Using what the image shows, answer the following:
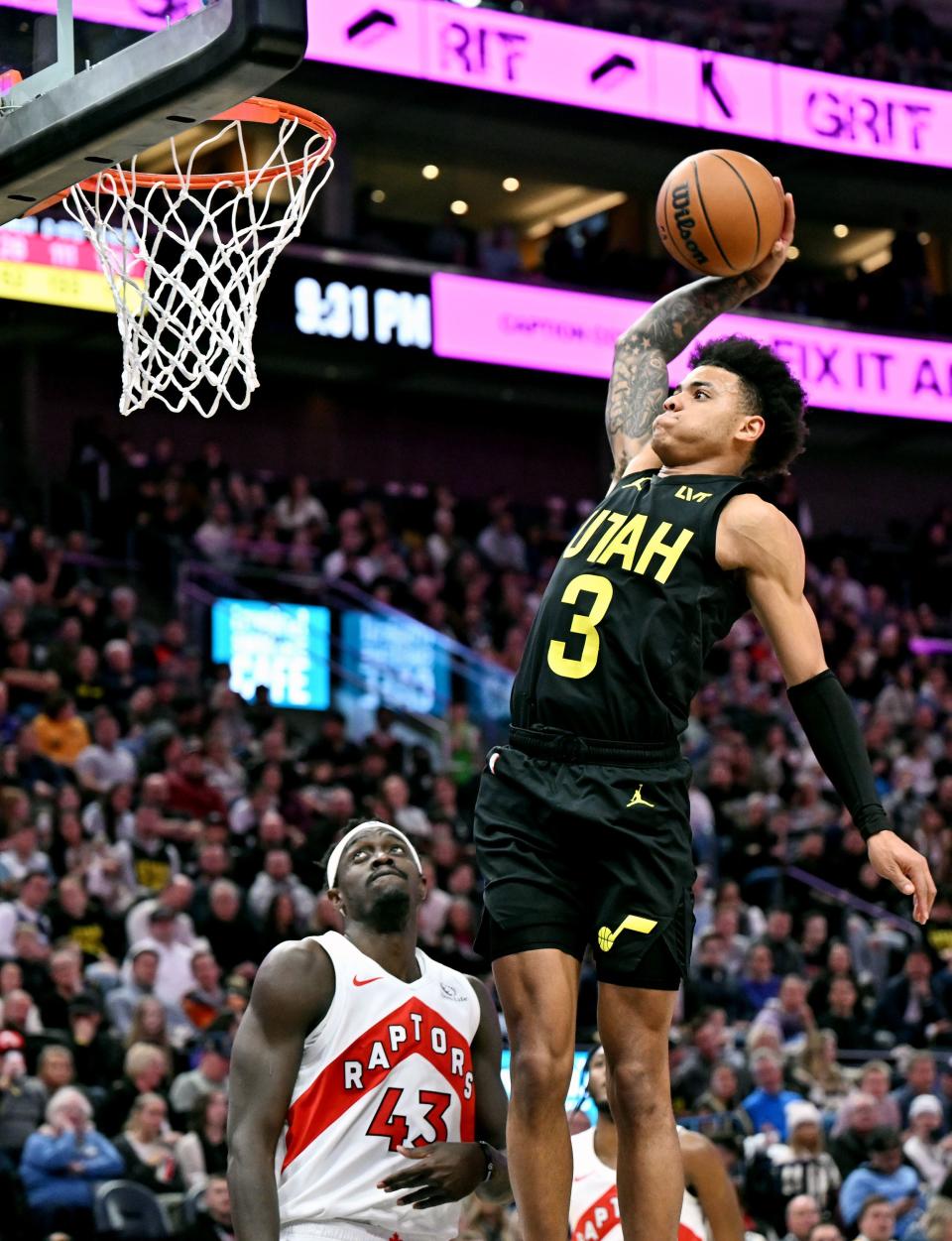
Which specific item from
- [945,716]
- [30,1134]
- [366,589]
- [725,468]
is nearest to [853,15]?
[945,716]

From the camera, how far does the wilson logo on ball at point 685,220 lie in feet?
17.7

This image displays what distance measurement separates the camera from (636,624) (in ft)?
15.9

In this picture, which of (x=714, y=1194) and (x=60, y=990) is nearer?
(x=714, y=1194)

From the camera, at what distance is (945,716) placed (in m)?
21.0

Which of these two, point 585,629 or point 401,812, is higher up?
point 585,629

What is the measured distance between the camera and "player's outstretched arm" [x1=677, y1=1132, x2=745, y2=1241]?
6.91 meters

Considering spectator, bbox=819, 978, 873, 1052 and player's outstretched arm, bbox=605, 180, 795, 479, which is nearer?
player's outstretched arm, bbox=605, 180, 795, 479

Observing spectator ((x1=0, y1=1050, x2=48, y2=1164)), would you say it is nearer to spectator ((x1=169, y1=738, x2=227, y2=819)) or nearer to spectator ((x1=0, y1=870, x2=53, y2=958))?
spectator ((x1=0, y1=870, x2=53, y2=958))

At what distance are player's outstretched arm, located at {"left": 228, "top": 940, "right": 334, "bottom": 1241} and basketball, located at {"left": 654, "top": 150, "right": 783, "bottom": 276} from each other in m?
2.04

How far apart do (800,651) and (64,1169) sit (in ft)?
20.5

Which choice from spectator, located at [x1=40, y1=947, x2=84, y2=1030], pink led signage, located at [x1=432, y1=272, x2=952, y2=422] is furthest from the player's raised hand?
pink led signage, located at [x1=432, y1=272, x2=952, y2=422]

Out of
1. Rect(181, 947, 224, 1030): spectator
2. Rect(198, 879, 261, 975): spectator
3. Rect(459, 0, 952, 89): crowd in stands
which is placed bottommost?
Rect(181, 947, 224, 1030): spectator

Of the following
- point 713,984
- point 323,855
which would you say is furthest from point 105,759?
point 713,984

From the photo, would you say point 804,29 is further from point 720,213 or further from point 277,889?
point 720,213
